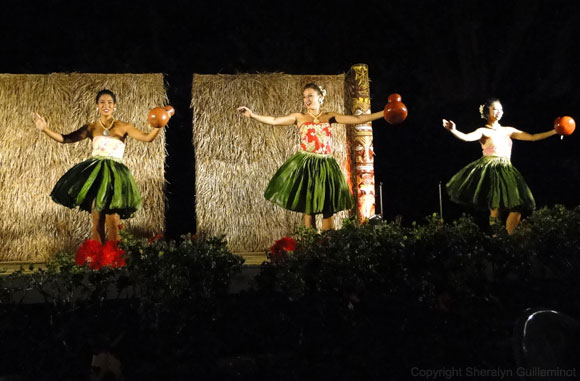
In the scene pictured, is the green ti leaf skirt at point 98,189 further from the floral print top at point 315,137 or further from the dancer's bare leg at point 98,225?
the floral print top at point 315,137

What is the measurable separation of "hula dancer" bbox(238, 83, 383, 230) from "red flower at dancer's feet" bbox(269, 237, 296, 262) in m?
1.28

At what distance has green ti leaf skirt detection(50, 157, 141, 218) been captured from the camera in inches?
176

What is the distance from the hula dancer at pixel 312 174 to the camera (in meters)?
4.74

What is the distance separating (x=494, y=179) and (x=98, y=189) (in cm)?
321

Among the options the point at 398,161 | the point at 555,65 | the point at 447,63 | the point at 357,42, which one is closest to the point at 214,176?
the point at 398,161

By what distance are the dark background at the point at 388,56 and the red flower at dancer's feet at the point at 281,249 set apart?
138 inches

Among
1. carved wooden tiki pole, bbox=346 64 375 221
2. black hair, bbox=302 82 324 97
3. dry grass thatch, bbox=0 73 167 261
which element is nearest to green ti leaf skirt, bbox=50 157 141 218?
dry grass thatch, bbox=0 73 167 261

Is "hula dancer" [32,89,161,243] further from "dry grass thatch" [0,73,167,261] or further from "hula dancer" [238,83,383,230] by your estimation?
"hula dancer" [238,83,383,230]

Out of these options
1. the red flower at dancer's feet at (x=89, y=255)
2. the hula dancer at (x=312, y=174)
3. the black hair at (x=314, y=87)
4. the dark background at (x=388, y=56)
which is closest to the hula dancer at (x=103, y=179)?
the hula dancer at (x=312, y=174)

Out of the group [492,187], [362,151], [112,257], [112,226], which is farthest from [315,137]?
[112,257]

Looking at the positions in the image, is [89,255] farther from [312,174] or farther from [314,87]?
[314,87]

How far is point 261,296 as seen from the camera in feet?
10.4

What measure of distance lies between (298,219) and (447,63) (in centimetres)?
296

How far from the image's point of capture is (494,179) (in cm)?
504
